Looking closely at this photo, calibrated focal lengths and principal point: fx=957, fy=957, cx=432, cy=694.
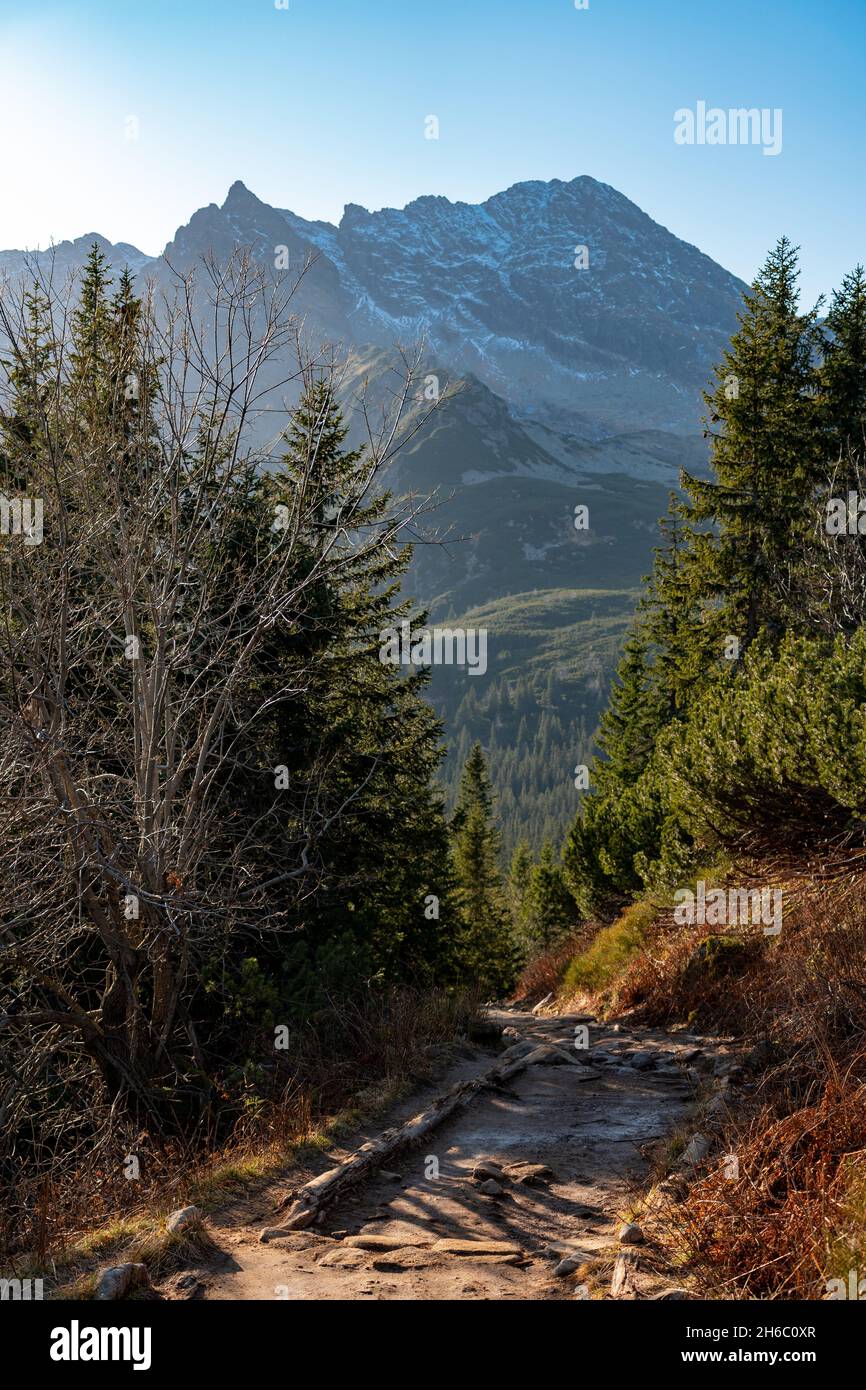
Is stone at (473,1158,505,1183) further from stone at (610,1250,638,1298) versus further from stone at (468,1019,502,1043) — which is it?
stone at (468,1019,502,1043)

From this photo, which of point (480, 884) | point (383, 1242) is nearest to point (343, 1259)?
point (383, 1242)

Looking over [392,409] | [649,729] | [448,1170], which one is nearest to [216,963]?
[448,1170]

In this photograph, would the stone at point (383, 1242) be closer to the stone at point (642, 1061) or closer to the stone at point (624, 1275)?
the stone at point (624, 1275)

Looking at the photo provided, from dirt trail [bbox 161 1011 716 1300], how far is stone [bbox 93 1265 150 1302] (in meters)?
0.15

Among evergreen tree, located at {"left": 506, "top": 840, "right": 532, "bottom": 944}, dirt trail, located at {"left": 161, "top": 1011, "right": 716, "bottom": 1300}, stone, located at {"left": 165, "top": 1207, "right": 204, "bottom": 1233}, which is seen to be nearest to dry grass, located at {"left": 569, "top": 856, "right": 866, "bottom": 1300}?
dirt trail, located at {"left": 161, "top": 1011, "right": 716, "bottom": 1300}

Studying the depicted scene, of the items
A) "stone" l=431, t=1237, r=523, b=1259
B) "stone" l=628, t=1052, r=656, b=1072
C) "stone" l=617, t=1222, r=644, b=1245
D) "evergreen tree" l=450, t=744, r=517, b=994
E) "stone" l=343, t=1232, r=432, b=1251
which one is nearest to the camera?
"stone" l=617, t=1222, r=644, b=1245

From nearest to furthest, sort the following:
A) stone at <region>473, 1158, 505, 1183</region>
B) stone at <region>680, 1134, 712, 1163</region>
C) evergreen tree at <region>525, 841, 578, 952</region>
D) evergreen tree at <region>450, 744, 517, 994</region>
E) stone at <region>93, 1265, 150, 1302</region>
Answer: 1. stone at <region>93, 1265, 150, 1302</region>
2. stone at <region>680, 1134, 712, 1163</region>
3. stone at <region>473, 1158, 505, 1183</region>
4. evergreen tree at <region>450, 744, 517, 994</region>
5. evergreen tree at <region>525, 841, 578, 952</region>

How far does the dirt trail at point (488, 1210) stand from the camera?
537 cm

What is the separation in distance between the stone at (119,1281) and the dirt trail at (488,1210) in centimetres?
15

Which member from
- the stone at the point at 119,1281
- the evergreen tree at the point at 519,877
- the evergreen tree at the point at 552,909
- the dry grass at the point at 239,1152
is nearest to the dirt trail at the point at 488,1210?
the stone at the point at 119,1281

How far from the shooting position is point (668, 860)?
14797 millimetres

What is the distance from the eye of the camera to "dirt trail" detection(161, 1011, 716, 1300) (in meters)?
5.37
